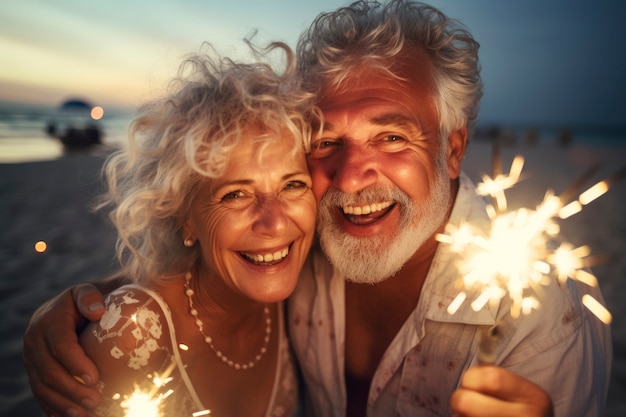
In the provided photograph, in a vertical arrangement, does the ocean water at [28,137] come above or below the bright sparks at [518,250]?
below

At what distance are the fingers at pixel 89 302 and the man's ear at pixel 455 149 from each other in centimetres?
263

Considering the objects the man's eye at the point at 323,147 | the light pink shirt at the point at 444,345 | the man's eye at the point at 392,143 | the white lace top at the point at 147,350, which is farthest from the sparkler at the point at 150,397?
the man's eye at the point at 392,143

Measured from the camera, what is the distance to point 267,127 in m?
2.61

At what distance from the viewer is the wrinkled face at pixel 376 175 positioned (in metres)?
2.80

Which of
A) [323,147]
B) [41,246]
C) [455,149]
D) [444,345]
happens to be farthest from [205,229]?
[41,246]

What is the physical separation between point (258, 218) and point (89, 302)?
3.93 ft

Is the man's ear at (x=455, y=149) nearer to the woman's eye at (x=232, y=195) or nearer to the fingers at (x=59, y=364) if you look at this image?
the woman's eye at (x=232, y=195)

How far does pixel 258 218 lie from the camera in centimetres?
260

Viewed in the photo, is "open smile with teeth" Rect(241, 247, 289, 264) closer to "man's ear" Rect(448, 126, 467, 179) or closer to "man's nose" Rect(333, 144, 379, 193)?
"man's nose" Rect(333, 144, 379, 193)

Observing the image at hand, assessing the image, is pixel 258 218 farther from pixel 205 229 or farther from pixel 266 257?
pixel 205 229

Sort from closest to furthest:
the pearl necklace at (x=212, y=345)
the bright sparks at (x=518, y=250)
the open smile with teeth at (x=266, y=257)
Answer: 1. the bright sparks at (x=518, y=250)
2. the open smile with teeth at (x=266, y=257)
3. the pearl necklace at (x=212, y=345)

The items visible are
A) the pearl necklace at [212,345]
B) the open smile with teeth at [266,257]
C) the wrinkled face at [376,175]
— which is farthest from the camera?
the pearl necklace at [212,345]

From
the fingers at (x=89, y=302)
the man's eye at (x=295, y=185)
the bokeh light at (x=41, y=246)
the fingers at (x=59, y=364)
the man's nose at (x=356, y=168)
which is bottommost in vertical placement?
the bokeh light at (x=41, y=246)

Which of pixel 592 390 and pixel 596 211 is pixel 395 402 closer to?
pixel 592 390
